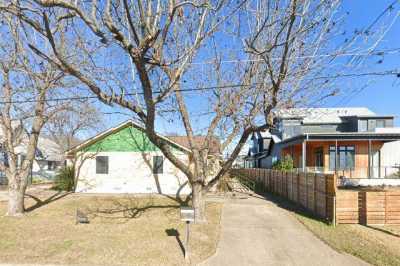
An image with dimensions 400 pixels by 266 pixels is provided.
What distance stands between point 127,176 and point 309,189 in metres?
11.3

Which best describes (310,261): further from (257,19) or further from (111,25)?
(111,25)

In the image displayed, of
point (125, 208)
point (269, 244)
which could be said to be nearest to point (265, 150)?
point (125, 208)

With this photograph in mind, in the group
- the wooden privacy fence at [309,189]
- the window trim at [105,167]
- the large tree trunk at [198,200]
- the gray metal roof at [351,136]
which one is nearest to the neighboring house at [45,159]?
the window trim at [105,167]

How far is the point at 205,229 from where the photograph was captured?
31.2ft

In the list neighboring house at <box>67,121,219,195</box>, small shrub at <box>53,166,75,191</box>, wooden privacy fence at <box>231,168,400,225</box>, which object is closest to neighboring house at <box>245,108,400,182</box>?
neighboring house at <box>67,121,219,195</box>

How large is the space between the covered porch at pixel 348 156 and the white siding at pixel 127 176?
37.3ft

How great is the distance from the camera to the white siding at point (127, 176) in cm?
1914

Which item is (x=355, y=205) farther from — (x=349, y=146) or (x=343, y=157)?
(x=349, y=146)

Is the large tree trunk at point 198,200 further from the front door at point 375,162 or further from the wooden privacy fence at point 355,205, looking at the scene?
the front door at point 375,162

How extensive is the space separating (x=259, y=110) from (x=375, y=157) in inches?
873

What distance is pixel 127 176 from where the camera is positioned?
63.4 feet

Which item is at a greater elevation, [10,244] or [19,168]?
[19,168]

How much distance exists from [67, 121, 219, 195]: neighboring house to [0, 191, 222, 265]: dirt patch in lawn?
5531 mm

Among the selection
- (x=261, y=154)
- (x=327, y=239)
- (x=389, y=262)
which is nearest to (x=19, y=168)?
(x=327, y=239)
